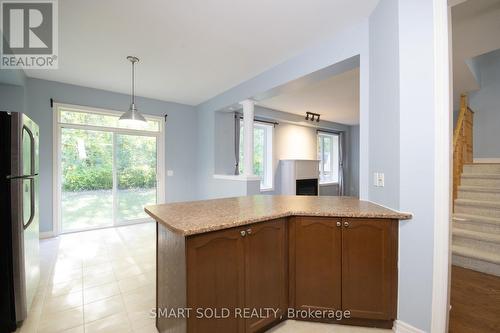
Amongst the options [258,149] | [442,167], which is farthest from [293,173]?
[442,167]

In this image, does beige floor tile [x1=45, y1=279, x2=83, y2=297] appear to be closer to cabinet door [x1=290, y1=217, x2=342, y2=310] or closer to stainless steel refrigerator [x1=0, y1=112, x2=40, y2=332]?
stainless steel refrigerator [x1=0, y1=112, x2=40, y2=332]

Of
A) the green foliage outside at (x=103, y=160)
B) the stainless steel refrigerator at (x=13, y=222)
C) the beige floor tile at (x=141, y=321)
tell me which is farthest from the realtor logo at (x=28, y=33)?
the beige floor tile at (x=141, y=321)

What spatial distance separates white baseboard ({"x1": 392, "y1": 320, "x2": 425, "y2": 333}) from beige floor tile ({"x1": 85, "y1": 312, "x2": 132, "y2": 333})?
2.03m

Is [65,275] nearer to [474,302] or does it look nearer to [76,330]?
[76,330]

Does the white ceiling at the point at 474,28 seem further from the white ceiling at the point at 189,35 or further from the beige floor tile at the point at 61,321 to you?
the beige floor tile at the point at 61,321

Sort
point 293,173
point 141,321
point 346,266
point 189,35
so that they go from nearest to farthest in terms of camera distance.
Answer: point 346,266
point 141,321
point 189,35
point 293,173

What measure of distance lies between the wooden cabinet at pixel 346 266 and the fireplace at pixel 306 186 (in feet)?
13.4

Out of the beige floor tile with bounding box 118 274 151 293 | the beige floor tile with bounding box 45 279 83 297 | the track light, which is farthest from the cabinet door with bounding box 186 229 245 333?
the track light

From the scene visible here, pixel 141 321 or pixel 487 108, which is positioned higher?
pixel 487 108

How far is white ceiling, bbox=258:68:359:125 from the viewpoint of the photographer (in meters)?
3.83

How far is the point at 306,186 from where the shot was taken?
6.12 metres

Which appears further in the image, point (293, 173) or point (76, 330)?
point (293, 173)

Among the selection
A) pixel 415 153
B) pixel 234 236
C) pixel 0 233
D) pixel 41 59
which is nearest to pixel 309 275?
pixel 234 236

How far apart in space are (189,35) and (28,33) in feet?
5.55
